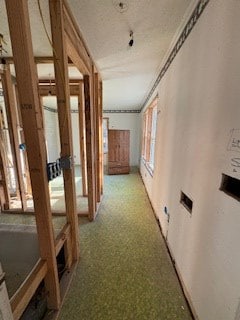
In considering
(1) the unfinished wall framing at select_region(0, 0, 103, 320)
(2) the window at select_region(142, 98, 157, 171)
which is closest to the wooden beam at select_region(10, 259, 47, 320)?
(1) the unfinished wall framing at select_region(0, 0, 103, 320)

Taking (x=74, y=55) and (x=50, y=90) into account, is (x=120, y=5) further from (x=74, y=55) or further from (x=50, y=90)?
(x=50, y=90)

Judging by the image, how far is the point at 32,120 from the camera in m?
0.93

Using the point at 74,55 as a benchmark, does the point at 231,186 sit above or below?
below

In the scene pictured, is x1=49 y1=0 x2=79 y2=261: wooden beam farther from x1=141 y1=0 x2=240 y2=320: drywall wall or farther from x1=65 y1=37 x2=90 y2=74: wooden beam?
x1=141 y1=0 x2=240 y2=320: drywall wall

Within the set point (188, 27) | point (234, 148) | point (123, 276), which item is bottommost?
point (123, 276)

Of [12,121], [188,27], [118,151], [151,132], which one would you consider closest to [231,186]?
[188,27]

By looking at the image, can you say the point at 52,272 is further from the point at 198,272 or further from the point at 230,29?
the point at 230,29

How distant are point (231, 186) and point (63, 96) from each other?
1.33 meters

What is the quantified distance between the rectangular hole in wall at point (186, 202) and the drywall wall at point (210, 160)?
0.05 meters

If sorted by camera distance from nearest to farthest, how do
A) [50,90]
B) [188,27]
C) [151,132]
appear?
1. [188,27]
2. [50,90]
3. [151,132]

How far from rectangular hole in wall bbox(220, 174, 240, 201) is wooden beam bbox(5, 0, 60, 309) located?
1070mm

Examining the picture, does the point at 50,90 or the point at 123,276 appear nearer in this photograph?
the point at 123,276

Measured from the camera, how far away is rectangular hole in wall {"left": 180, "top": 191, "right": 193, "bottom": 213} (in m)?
1.39

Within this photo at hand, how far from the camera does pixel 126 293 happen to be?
139 cm
